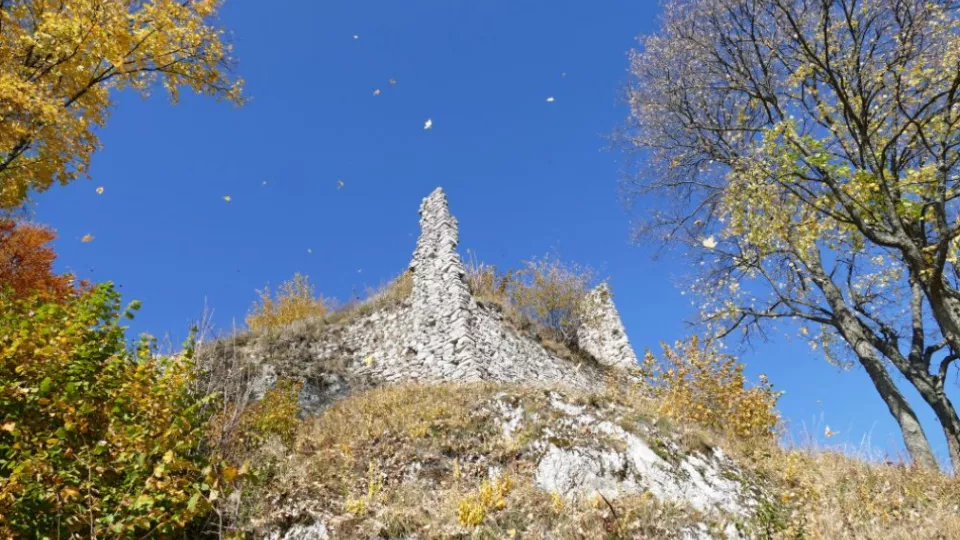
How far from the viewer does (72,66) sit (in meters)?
7.99

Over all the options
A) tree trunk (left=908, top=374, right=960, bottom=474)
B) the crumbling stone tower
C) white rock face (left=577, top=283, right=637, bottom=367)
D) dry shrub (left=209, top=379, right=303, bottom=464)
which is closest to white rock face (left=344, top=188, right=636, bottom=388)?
the crumbling stone tower

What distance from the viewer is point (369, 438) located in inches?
339

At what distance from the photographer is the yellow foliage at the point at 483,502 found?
19.2 feet

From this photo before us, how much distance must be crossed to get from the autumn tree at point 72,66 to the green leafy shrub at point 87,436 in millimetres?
3631

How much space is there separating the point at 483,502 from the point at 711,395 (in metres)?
6.70

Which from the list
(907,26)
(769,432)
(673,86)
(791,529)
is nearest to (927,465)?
(769,432)

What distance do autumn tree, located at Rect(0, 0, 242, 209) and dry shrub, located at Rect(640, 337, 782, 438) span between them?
35.8 feet

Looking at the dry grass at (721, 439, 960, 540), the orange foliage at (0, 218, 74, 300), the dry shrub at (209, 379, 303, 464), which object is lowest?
the dry grass at (721, 439, 960, 540)

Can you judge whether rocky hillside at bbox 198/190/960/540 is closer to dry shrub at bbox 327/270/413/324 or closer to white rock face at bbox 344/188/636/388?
white rock face at bbox 344/188/636/388

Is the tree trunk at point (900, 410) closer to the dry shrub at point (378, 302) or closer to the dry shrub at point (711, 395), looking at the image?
the dry shrub at point (711, 395)

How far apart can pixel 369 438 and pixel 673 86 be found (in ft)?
32.6

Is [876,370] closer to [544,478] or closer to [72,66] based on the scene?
[544,478]

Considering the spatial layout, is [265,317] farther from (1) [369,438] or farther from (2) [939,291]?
(2) [939,291]

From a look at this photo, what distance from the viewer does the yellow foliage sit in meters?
5.87
